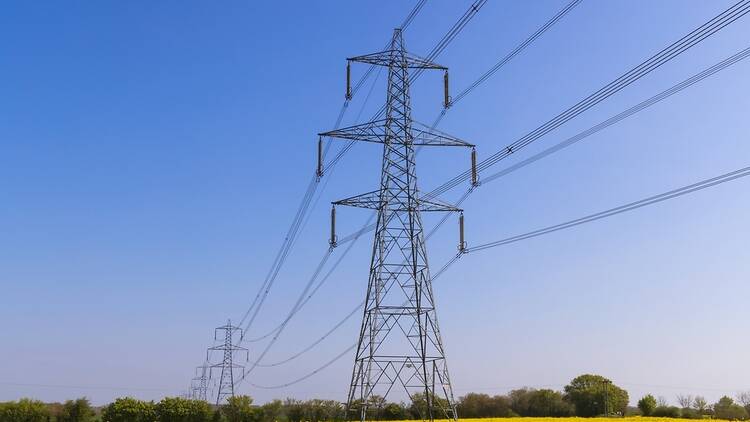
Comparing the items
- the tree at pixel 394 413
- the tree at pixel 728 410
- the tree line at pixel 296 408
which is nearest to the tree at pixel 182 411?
the tree line at pixel 296 408

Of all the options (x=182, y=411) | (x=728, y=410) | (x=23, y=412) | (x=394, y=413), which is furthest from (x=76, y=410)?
(x=728, y=410)

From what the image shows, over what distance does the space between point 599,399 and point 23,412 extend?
289 ft

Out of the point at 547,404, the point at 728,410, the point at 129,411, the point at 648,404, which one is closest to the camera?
the point at 648,404

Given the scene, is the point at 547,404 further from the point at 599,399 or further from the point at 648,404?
the point at 648,404

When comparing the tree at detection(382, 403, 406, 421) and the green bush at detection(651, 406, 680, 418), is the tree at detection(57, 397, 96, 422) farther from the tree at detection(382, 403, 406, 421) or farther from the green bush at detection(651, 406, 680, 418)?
the green bush at detection(651, 406, 680, 418)

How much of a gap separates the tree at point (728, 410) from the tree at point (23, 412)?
322 ft

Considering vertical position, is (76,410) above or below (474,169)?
below

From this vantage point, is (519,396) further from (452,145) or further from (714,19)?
(714,19)

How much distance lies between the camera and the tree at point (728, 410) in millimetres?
91812

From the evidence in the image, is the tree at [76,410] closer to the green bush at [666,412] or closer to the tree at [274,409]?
the tree at [274,409]

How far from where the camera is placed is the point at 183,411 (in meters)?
110

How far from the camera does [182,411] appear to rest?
109625mm

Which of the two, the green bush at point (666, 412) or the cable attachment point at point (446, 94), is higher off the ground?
the cable attachment point at point (446, 94)

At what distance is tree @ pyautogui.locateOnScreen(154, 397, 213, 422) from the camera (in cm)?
10950
